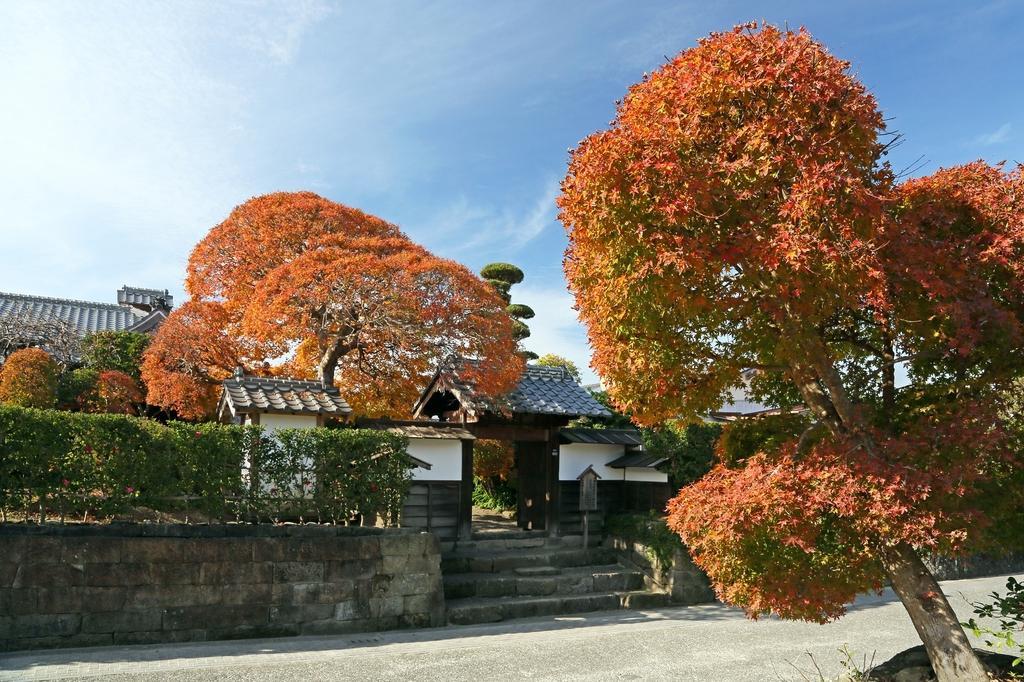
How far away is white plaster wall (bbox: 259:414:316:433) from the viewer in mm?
12347

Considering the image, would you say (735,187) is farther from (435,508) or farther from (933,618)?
(435,508)

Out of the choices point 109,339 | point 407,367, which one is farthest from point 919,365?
point 109,339

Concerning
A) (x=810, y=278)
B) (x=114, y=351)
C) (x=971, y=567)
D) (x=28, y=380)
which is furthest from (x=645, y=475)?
(x=114, y=351)

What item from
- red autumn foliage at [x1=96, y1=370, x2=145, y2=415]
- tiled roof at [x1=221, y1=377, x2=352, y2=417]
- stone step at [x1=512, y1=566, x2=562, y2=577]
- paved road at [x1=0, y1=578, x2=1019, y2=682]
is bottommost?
Answer: paved road at [x1=0, y1=578, x2=1019, y2=682]

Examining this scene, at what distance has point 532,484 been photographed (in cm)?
1647

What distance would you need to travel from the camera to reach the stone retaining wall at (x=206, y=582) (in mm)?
8984

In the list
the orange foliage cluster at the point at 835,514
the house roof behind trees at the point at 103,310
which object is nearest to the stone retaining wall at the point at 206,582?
the orange foliage cluster at the point at 835,514

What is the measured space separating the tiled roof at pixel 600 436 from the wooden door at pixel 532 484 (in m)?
0.65

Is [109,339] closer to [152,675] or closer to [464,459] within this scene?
[464,459]

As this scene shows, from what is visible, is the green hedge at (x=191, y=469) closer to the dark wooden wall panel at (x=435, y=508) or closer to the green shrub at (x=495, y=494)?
the dark wooden wall panel at (x=435, y=508)

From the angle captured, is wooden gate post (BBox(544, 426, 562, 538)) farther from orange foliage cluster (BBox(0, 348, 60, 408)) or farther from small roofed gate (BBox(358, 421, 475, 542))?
orange foliage cluster (BBox(0, 348, 60, 408))

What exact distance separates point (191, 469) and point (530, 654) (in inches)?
236

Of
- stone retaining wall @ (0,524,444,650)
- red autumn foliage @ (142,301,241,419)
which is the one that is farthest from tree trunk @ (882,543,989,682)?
red autumn foliage @ (142,301,241,419)

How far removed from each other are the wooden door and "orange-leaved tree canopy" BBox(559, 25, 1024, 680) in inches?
400
